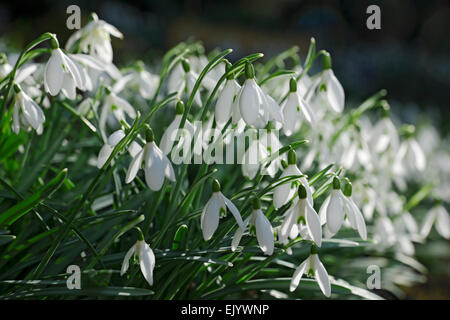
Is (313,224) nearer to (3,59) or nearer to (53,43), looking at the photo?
(53,43)

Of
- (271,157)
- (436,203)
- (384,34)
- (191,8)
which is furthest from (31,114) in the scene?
(384,34)

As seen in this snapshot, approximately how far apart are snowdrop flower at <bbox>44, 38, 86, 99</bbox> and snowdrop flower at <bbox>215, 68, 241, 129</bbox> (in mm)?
331

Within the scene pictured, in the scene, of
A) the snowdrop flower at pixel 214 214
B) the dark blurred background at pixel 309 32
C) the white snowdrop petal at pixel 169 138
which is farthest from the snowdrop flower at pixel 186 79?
the dark blurred background at pixel 309 32

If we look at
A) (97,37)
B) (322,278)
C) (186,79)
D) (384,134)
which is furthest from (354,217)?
(97,37)

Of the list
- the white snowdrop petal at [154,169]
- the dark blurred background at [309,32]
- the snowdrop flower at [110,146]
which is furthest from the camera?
the dark blurred background at [309,32]

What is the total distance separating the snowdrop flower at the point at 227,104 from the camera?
3.59 ft

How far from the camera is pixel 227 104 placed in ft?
3.61

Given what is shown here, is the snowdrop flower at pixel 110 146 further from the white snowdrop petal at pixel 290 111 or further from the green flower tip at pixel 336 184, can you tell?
the green flower tip at pixel 336 184

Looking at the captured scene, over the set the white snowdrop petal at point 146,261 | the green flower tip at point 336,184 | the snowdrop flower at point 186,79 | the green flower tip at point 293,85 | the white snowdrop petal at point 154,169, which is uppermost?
the snowdrop flower at point 186,79

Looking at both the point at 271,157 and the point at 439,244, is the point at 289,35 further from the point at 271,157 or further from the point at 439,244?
the point at 271,157

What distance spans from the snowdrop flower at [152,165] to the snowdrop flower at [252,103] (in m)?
0.19

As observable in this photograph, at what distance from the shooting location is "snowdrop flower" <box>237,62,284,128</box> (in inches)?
40.8

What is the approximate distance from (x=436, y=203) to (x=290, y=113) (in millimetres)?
915
